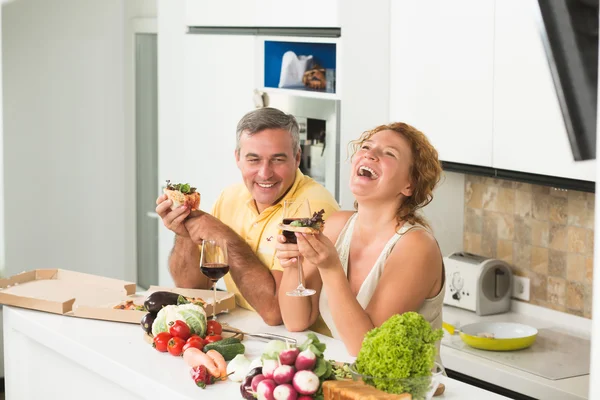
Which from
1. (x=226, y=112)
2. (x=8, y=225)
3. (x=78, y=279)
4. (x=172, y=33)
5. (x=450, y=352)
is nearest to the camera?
(x=78, y=279)

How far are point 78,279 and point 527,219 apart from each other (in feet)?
6.36

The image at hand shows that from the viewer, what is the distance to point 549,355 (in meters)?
3.30

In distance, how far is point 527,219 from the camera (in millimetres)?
3814

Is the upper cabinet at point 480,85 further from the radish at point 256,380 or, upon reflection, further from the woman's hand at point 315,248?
the radish at point 256,380

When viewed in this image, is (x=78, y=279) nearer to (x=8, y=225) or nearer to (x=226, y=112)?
(x=226, y=112)

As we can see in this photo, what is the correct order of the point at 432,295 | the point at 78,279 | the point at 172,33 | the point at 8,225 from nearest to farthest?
the point at 432,295, the point at 78,279, the point at 172,33, the point at 8,225

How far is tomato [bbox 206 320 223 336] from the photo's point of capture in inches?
95.7

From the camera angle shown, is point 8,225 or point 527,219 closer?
point 527,219

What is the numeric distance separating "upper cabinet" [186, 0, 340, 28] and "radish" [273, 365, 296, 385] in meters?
2.06

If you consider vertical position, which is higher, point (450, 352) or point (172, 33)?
point (172, 33)

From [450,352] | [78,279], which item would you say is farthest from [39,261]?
[450,352]

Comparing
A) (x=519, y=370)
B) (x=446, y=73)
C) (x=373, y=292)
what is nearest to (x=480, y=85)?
(x=446, y=73)

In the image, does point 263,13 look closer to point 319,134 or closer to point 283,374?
point 319,134

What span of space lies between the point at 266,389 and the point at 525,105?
1795mm
